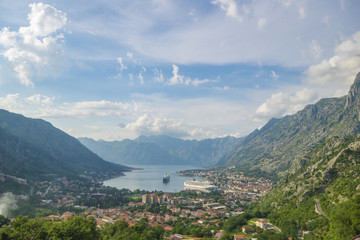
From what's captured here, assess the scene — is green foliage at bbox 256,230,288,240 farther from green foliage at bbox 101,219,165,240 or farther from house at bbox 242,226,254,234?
green foliage at bbox 101,219,165,240

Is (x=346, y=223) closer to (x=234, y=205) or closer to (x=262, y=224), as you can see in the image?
(x=262, y=224)

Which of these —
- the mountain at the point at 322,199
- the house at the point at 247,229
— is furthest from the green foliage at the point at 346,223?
the house at the point at 247,229

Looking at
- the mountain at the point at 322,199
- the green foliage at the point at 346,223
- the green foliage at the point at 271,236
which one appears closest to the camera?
the green foliage at the point at 346,223

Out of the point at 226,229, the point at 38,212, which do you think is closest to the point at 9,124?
the point at 38,212

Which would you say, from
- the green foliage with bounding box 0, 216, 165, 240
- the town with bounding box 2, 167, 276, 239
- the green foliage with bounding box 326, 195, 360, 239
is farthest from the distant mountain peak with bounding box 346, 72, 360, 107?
the green foliage with bounding box 0, 216, 165, 240

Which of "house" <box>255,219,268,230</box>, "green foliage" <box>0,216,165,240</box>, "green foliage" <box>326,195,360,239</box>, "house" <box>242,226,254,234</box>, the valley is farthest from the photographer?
"house" <box>255,219,268,230</box>

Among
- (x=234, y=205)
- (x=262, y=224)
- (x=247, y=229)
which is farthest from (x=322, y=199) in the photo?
(x=234, y=205)

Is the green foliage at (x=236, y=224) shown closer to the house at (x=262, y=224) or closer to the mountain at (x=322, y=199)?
the house at (x=262, y=224)

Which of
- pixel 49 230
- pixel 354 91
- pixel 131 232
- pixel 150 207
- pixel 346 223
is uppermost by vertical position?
pixel 354 91

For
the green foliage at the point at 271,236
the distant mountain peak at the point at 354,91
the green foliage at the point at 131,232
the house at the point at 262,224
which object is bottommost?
the house at the point at 262,224

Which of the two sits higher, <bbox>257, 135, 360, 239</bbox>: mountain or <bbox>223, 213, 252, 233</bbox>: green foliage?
<bbox>257, 135, 360, 239</bbox>: mountain

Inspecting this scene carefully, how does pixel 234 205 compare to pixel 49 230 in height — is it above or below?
below
